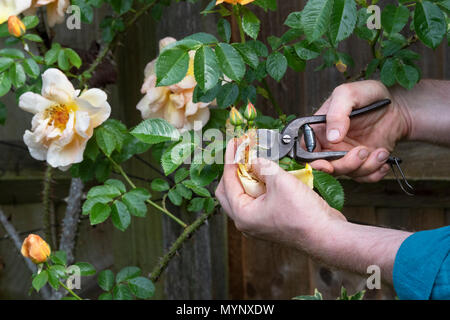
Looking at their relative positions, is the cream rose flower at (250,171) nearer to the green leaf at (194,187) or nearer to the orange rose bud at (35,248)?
the green leaf at (194,187)

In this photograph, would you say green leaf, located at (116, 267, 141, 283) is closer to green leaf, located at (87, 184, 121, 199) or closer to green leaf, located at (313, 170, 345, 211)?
green leaf, located at (87, 184, 121, 199)

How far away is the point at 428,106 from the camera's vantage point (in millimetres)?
1179

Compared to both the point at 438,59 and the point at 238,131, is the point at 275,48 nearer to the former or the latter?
the point at 238,131

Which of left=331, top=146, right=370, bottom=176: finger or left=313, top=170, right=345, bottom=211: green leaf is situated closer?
left=313, top=170, right=345, bottom=211: green leaf

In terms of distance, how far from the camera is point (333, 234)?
2.56 ft

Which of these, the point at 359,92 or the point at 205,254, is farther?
the point at 205,254

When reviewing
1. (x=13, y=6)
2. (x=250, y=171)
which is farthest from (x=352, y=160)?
(x=13, y=6)

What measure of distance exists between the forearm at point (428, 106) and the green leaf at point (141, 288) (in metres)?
0.71

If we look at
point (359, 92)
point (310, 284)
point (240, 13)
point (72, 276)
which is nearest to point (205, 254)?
point (310, 284)

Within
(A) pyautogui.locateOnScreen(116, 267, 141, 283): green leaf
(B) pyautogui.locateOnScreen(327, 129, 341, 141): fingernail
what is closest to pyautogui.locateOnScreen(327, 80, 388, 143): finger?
(B) pyautogui.locateOnScreen(327, 129, 341, 141): fingernail

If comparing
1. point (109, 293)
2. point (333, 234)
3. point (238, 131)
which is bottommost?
point (109, 293)

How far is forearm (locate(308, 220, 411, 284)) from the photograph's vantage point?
734mm

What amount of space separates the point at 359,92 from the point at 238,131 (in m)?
0.35
